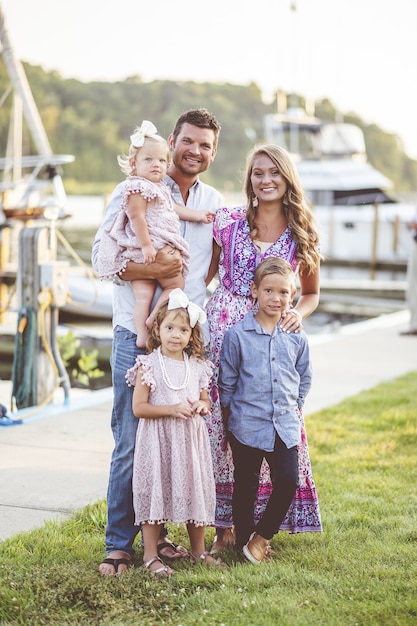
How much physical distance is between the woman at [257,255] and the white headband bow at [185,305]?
1.20 feet

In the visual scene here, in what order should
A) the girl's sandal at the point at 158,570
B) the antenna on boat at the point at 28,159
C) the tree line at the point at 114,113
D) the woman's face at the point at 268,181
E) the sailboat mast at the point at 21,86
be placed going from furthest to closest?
the tree line at the point at 114,113 → the antenna on boat at the point at 28,159 → the sailboat mast at the point at 21,86 → the woman's face at the point at 268,181 → the girl's sandal at the point at 158,570

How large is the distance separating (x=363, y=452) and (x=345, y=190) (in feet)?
113

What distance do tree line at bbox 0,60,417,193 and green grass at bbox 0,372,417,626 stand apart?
2644 inches

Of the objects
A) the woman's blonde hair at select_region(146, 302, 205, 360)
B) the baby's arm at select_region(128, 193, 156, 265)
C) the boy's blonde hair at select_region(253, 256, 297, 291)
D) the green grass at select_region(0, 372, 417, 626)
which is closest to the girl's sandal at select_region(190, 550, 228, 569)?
the green grass at select_region(0, 372, 417, 626)

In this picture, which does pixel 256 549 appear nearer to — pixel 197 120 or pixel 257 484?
pixel 257 484

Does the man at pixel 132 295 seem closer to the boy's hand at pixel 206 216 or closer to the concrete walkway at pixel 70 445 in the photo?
the boy's hand at pixel 206 216

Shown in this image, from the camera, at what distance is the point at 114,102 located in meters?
84.4

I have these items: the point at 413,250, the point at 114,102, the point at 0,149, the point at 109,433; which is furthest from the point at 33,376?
the point at 114,102

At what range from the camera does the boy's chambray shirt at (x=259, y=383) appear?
3.91 m

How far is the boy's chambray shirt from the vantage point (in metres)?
3.91

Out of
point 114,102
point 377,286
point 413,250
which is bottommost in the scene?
point 377,286

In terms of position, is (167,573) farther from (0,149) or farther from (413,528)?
(0,149)

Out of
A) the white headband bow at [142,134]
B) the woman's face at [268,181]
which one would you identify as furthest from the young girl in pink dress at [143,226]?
the woman's face at [268,181]

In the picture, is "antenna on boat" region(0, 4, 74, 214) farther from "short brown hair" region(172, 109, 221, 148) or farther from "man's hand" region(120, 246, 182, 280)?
"man's hand" region(120, 246, 182, 280)
